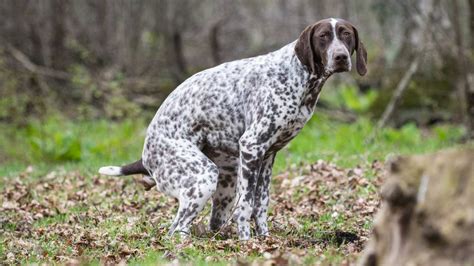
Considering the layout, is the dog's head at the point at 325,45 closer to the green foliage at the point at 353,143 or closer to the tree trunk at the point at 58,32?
the green foliage at the point at 353,143

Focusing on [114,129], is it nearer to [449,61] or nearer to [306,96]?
[449,61]

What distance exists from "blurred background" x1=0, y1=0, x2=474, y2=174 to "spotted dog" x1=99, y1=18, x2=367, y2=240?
157 inches

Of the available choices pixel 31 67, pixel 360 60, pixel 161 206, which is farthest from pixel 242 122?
pixel 31 67

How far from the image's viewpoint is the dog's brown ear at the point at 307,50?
647cm

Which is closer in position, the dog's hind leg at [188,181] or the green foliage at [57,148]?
the dog's hind leg at [188,181]

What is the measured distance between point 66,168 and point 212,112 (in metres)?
5.52

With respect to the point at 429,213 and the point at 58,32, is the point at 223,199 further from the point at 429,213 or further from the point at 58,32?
the point at 58,32

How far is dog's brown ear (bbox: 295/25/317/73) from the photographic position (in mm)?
6469

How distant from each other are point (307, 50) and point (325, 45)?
158 mm

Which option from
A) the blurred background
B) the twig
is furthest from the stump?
the twig

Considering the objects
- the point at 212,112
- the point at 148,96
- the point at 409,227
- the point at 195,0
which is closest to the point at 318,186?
the point at 212,112

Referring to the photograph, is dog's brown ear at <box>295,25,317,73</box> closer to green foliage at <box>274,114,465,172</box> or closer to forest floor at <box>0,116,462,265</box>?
forest floor at <box>0,116,462,265</box>

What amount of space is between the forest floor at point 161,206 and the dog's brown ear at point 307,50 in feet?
4.80

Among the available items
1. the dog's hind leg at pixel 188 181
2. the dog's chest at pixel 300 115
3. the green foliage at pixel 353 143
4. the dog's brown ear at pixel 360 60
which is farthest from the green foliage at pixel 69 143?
the dog's brown ear at pixel 360 60
